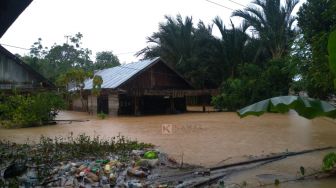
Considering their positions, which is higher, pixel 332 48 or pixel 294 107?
pixel 332 48

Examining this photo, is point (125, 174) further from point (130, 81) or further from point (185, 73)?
point (185, 73)

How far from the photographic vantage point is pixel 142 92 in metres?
23.4

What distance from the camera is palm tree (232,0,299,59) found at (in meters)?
27.9

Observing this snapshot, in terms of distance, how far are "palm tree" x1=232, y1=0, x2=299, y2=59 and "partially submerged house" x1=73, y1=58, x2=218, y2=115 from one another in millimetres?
7105

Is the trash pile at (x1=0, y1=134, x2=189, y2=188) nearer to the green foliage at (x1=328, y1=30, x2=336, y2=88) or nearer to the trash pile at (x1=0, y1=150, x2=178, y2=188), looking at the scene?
the trash pile at (x1=0, y1=150, x2=178, y2=188)

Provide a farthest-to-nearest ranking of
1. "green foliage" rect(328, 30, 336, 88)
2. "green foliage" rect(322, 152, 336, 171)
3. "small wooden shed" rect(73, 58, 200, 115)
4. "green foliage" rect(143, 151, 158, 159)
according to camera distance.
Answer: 1. "small wooden shed" rect(73, 58, 200, 115)
2. "green foliage" rect(143, 151, 158, 159)
3. "green foliage" rect(322, 152, 336, 171)
4. "green foliage" rect(328, 30, 336, 88)

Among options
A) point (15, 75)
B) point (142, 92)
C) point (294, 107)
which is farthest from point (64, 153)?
point (142, 92)

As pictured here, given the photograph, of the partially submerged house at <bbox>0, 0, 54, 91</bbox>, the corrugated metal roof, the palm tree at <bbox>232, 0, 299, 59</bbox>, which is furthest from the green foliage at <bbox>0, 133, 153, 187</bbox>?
the palm tree at <bbox>232, 0, 299, 59</bbox>

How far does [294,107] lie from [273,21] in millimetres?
23944

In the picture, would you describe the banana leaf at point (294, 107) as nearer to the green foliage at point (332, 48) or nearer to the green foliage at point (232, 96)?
the green foliage at point (332, 48)

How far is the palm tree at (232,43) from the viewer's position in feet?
105

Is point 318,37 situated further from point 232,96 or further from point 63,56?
point 63,56

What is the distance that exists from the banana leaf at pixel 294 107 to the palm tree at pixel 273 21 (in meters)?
22.9

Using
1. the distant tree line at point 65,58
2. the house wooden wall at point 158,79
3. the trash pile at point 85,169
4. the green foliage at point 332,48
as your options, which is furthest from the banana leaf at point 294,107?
the distant tree line at point 65,58
